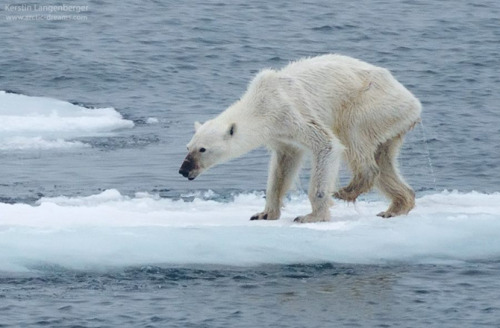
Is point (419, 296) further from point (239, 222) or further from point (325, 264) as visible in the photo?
point (239, 222)

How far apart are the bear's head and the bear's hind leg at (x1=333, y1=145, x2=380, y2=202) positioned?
48.3 inches

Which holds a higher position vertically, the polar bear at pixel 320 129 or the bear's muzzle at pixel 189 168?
the polar bear at pixel 320 129

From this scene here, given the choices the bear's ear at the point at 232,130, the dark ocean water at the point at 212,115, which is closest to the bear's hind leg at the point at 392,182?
the dark ocean water at the point at 212,115

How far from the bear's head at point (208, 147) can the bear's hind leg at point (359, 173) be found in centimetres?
123

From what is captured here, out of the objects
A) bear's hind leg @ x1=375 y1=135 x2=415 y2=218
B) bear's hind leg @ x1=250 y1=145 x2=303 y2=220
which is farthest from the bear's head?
bear's hind leg @ x1=375 y1=135 x2=415 y2=218

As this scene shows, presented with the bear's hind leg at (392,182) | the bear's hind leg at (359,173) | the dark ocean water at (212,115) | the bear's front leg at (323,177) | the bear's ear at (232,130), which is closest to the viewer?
the dark ocean water at (212,115)

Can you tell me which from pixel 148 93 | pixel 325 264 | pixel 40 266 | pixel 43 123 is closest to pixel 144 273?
pixel 40 266

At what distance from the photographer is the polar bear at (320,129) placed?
12352mm

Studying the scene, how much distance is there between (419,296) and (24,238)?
3.59 m

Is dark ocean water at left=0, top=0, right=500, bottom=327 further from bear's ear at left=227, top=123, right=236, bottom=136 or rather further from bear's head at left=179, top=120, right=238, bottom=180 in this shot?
bear's ear at left=227, top=123, right=236, bottom=136

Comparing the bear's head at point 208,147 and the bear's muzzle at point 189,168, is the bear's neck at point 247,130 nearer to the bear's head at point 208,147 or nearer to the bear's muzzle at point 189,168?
the bear's head at point 208,147

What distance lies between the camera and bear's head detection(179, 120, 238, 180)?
12.1 metres

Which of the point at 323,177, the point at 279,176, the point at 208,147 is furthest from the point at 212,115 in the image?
the point at 208,147

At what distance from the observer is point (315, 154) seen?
12.4m
